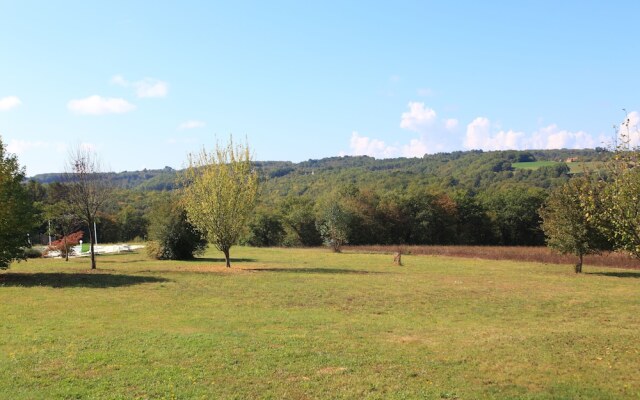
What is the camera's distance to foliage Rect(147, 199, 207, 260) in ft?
155

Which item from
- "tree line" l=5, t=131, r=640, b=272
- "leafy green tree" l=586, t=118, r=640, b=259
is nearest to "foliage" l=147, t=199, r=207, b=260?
"tree line" l=5, t=131, r=640, b=272

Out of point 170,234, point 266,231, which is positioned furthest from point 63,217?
point 266,231

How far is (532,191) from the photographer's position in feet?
325

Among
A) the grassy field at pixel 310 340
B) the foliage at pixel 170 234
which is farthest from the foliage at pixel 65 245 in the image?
the grassy field at pixel 310 340

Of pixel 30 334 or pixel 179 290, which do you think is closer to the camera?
pixel 30 334

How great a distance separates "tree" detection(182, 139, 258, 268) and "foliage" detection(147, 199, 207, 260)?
11219mm

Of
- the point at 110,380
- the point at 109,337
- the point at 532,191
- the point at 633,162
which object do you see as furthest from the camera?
the point at 532,191

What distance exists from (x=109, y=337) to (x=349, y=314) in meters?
9.08

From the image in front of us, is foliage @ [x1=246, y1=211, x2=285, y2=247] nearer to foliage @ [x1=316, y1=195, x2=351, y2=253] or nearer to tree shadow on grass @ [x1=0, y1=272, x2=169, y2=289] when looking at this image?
foliage @ [x1=316, y1=195, x2=351, y2=253]

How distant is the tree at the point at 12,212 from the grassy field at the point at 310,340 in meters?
2.27

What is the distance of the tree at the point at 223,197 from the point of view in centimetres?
3553

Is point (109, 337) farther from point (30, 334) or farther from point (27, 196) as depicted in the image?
point (27, 196)

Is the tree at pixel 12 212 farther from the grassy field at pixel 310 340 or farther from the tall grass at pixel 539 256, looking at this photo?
the tall grass at pixel 539 256

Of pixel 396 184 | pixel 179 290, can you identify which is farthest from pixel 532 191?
pixel 179 290
